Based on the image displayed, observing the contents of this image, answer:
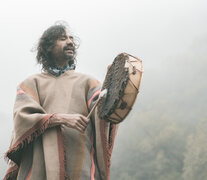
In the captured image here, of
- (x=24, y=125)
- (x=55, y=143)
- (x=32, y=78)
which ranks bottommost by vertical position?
(x=55, y=143)

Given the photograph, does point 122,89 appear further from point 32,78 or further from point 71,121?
point 32,78

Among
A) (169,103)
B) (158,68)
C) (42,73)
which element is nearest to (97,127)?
(42,73)

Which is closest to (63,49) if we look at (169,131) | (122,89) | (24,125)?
(24,125)

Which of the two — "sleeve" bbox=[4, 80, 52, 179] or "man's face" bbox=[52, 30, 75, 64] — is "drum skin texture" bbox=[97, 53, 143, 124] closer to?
"sleeve" bbox=[4, 80, 52, 179]

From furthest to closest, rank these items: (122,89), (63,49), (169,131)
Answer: (169,131) → (63,49) → (122,89)

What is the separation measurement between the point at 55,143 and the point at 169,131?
3431 inches

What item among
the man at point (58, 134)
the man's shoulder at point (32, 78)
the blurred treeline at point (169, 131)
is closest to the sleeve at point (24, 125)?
the man at point (58, 134)

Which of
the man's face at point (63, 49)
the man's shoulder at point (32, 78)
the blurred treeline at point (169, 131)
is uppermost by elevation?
the man's face at point (63, 49)

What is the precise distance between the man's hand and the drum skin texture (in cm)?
14

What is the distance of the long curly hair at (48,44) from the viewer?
3.46 meters

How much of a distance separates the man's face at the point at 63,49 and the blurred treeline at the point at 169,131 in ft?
200

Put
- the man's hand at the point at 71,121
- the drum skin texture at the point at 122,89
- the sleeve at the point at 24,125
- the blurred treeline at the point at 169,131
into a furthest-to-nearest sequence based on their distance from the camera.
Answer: the blurred treeline at the point at 169,131 < the sleeve at the point at 24,125 < the man's hand at the point at 71,121 < the drum skin texture at the point at 122,89

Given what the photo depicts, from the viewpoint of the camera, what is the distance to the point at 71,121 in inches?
104

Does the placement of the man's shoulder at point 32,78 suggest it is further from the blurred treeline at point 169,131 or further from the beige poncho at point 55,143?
the blurred treeline at point 169,131
